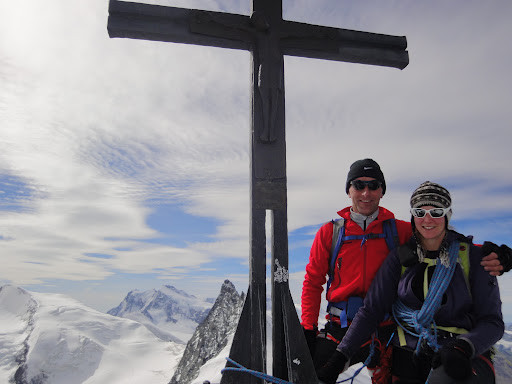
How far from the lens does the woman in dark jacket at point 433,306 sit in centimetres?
313

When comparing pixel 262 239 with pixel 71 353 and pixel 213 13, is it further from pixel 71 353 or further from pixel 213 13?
pixel 71 353

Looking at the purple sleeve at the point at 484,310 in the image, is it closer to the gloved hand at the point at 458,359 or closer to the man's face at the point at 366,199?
Result: the gloved hand at the point at 458,359

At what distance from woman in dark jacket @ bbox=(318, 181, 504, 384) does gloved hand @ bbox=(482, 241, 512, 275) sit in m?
0.09

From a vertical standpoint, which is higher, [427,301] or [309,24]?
[309,24]

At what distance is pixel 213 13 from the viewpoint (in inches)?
186

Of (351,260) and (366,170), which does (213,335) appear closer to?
(351,260)

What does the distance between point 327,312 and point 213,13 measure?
4053 mm

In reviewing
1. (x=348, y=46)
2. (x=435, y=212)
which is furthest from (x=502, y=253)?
(x=348, y=46)

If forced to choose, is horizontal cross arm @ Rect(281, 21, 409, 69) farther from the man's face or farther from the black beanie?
the man's face

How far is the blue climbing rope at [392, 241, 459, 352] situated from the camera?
3.34 metres

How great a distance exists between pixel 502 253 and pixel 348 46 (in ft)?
11.2

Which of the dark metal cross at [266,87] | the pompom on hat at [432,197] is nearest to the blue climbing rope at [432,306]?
the pompom on hat at [432,197]

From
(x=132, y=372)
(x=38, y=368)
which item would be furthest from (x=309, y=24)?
(x=38, y=368)

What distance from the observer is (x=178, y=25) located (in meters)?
4.66
